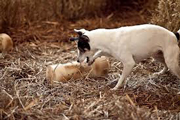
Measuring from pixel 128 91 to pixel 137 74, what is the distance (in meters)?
0.49

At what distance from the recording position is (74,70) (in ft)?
12.8

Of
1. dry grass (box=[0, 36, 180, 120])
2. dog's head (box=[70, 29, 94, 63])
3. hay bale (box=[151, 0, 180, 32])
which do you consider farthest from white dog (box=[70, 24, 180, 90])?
hay bale (box=[151, 0, 180, 32])

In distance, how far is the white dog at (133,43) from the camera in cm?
353

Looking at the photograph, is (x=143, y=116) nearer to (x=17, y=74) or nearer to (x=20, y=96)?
(x=20, y=96)

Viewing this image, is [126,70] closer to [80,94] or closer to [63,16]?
[80,94]

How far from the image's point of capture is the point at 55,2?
19.8 ft

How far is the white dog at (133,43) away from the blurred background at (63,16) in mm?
810

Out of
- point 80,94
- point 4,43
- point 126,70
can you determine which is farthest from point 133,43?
point 4,43

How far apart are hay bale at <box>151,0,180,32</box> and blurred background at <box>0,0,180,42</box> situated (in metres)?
0.06

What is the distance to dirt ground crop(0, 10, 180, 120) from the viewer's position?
9.96ft

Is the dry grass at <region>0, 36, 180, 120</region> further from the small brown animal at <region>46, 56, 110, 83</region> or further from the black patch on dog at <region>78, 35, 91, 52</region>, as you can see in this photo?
the black patch on dog at <region>78, 35, 91, 52</region>

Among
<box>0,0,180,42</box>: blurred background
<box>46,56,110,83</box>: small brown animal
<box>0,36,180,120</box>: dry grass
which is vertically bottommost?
<box>0,36,180,120</box>: dry grass

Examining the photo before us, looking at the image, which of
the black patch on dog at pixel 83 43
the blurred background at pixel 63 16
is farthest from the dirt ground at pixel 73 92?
the black patch on dog at pixel 83 43

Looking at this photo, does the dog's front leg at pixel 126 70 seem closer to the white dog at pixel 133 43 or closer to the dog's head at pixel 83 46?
the white dog at pixel 133 43
